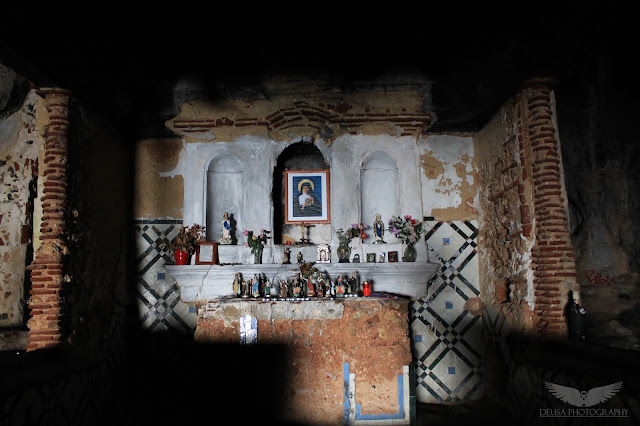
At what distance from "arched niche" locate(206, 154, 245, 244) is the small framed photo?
1.58 ft

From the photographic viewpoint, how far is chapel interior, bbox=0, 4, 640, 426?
526cm

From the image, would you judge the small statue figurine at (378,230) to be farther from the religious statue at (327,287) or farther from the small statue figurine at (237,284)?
the small statue figurine at (237,284)

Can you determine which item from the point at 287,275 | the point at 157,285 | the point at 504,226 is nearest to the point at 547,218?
the point at 504,226

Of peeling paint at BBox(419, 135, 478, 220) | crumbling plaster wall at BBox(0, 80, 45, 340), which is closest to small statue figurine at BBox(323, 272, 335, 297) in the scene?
peeling paint at BBox(419, 135, 478, 220)

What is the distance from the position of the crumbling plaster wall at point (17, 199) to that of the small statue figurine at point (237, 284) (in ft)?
8.95

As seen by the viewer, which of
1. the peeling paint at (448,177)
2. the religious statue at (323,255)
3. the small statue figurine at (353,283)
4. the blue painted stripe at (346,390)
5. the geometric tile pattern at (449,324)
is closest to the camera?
the blue painted stripe at (346,390)

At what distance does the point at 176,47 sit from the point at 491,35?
3.73m

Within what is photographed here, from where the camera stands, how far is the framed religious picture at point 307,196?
754 centimetres

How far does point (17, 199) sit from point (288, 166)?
12.8 feet

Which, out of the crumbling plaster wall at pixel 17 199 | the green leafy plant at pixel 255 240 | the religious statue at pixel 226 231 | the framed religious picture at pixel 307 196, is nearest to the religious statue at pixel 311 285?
the green leafy plant at pixel 255 240

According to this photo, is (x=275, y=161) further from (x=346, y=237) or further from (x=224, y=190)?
(x=346, y=237)

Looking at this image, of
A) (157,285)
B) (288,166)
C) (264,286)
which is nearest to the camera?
(264,286)

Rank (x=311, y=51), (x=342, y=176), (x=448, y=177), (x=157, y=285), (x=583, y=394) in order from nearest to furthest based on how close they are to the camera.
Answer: (x=583, y=394) < (x=311, y=51) < (x=157, y=285) < (x=342, y=176) < (x=448, y=177)

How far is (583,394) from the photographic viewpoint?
4.29 meters
